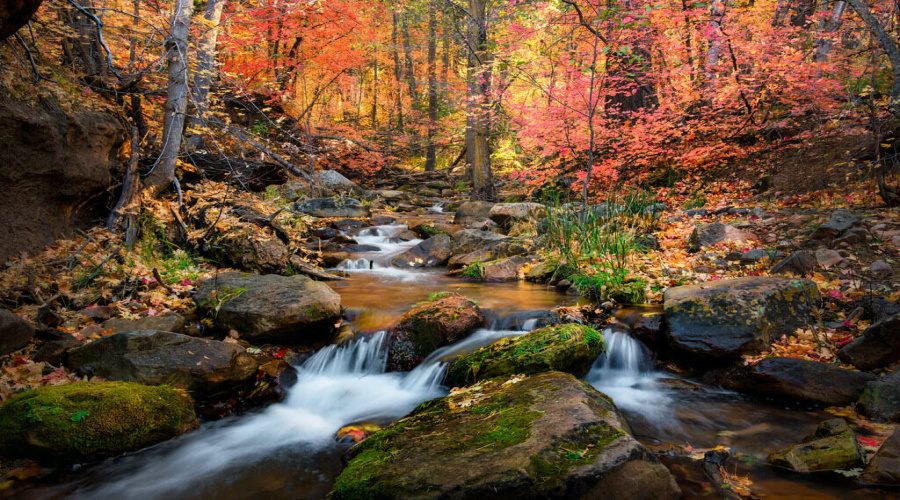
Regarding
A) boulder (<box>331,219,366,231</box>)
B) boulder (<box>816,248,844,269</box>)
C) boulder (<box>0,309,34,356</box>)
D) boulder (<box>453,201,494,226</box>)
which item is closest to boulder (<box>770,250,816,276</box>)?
boulder (<box>816,248,844,269</box>)

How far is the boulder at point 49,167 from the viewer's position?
189 inches

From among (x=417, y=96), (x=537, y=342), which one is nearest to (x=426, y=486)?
(x=537, y=342)

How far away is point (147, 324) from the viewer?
458 centimetres

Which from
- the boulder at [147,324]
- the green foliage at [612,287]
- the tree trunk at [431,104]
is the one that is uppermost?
the tree trunk at [431,104]

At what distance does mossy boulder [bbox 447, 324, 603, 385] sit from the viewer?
3932 mm

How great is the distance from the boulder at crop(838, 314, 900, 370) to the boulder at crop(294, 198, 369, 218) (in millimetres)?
11291

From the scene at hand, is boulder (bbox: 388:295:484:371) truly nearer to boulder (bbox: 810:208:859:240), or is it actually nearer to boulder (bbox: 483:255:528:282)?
boulder (bbox: 483:255:528:282)

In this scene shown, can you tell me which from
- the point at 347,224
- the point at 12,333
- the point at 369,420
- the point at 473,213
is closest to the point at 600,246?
the point at 369,420

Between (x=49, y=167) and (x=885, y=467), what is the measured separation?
8.03m

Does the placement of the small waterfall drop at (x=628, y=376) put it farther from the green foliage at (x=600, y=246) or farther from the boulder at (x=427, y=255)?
the boulder at (x=427, y=255)

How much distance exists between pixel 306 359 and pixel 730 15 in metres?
11.0

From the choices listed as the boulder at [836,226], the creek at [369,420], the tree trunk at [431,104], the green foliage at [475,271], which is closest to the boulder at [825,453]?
the creek at [369,420]

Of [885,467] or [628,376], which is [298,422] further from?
[885,467]

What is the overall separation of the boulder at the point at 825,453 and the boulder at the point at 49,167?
7516 millimetres
